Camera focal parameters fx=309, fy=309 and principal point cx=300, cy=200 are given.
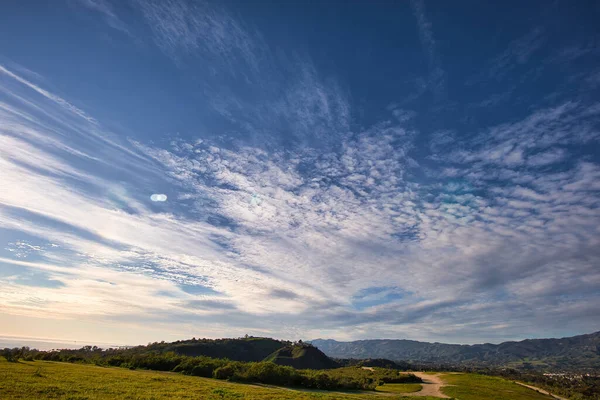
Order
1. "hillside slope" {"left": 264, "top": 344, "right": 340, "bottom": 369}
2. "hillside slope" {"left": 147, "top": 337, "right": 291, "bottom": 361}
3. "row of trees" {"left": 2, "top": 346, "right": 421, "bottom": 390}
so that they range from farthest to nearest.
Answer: "hillside slope" {"left": 147, "top": 337, "right": 291, "bottom": 361}, "hillside slope" {"left": 264, "top": 344, "right": 340, "bottom": 369}, "row of trees" {"left": 2, "top": 346, "right": 421, "bottom": 390}

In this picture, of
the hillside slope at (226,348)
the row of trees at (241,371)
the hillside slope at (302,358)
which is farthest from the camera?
the hillside slope at (226,348)

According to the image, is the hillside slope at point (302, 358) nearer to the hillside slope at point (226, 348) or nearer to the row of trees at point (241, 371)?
the hillside slope at point (226, 348)

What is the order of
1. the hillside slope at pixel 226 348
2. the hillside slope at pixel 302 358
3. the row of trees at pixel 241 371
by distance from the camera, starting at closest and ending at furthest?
the row of trees at pixel 241 371 → the hillside slope at pixel 302 358 → the hillside slope at pixel 226 348

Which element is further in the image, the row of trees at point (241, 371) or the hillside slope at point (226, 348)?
the hillside slope at point (226, 348)

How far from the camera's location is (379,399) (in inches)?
1507

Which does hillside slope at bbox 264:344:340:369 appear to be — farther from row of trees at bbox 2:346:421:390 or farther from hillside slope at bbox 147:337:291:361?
row of trees at bbox 2:346:421:390

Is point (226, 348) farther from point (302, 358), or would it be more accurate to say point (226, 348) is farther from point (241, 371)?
point (241, 371)

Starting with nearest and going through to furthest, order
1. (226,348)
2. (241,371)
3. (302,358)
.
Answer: (241,371) → (302,358) → (226,348)

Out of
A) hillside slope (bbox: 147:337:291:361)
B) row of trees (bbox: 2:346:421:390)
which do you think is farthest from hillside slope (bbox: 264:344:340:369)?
row of trees (bbox: 2:346:421:390)

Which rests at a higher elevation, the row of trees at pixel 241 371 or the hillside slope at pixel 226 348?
the hillside slope at pixel 226 348

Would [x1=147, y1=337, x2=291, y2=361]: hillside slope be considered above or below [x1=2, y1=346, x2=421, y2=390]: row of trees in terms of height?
above

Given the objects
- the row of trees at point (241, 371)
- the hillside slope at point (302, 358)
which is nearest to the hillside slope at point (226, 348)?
the hillside slope at point (302, 358)

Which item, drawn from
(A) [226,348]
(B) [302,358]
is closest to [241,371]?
(B) [302,358]

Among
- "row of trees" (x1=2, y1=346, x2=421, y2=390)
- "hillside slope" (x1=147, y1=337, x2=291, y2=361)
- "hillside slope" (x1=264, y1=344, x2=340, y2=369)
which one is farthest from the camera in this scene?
"hillside slope" (x1=147, y1=337, x2=291, y2=361)
